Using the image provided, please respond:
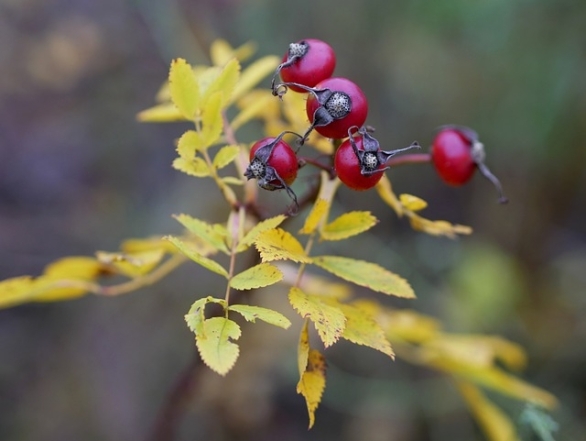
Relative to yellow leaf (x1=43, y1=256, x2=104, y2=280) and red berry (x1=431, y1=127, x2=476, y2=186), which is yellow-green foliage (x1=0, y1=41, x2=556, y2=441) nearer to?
yellow leaf (x1=43, y1=256, x2=104, y2=280)

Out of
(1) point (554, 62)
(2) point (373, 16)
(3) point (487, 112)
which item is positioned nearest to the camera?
(1) point (554, 62)

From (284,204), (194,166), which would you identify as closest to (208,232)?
(194,166)

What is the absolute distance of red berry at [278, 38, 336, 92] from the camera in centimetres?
111

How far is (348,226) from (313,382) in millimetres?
287

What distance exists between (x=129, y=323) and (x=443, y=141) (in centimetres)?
181

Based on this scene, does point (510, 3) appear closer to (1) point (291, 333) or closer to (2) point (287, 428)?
(1) point (291, 333)

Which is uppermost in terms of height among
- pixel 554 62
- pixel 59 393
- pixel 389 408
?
pixel 554 62

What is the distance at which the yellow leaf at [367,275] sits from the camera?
3.73 feet

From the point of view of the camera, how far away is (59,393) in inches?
98.3

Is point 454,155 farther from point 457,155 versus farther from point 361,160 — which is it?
point 361,160

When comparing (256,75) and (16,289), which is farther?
(256,75)

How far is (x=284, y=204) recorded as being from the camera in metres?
2.69

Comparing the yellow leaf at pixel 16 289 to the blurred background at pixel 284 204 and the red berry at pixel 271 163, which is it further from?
the blurred background at pixel 284 204

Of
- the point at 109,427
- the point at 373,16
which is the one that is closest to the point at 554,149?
Result: the point at 373,16
